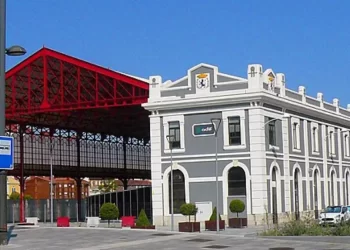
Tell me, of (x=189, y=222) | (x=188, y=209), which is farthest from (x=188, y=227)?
(x=188, y=209)

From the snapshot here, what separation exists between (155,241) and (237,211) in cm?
1644

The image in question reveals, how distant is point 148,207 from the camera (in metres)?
70.6

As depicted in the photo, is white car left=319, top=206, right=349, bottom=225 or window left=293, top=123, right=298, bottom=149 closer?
white car left=319, top=206, right=349, bottom=225

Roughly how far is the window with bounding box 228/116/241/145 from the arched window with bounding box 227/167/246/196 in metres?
2.05

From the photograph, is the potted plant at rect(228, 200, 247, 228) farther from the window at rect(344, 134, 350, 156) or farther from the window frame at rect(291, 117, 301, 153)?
the window at rect(344, 134, 350, 156)

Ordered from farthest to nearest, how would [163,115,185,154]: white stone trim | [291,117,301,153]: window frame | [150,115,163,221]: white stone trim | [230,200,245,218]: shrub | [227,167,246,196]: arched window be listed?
[291,117,301,153]: window frame → [150,115,163,221]: white stone trim → [163,115,185,154]: white stone trim → [227,167,246,196]: arched window → [230,200,245,218]: shrub

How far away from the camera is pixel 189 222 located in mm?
45812

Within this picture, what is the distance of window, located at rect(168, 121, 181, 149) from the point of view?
56.5 meters

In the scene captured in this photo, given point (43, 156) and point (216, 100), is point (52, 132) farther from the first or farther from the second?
point (216, 100)

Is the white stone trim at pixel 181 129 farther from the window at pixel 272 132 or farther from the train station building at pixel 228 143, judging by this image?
the window at pixel 272 132

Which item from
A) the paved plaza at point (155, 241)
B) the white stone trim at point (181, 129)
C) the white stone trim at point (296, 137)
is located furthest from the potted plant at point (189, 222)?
the white stone trim at point (296, 137)

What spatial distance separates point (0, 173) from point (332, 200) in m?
50.3

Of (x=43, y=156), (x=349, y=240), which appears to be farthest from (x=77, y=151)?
(x=349, y=240)

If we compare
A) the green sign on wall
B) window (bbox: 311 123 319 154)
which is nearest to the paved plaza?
the green sign on wall
